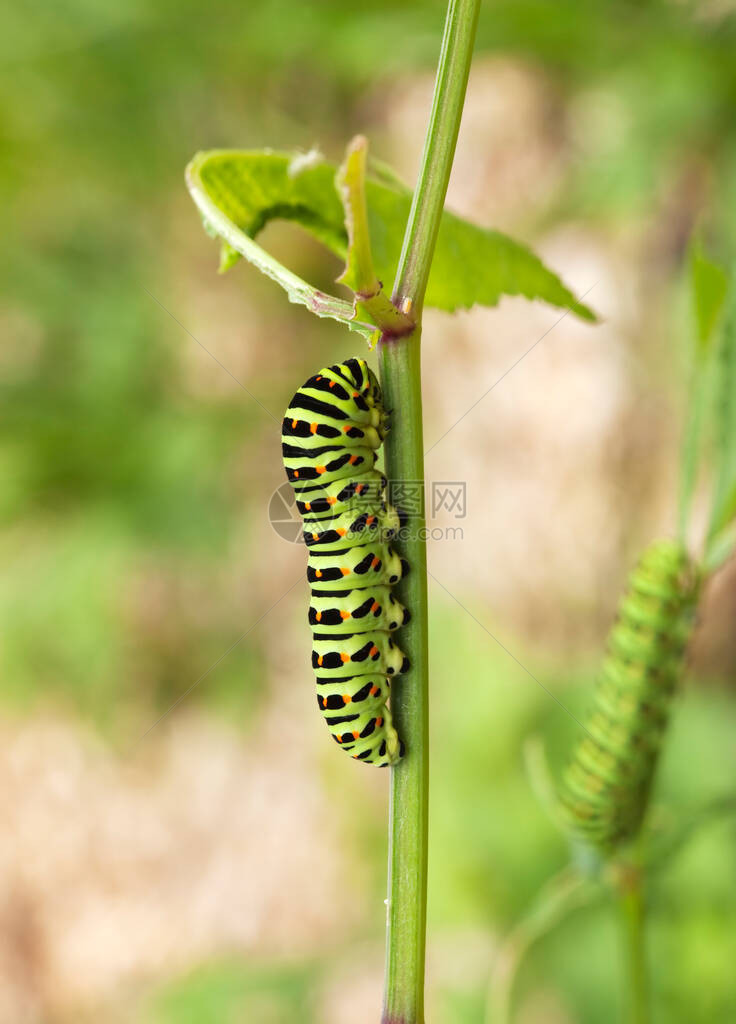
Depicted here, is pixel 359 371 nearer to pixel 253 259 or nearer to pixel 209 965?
pixel 253 259

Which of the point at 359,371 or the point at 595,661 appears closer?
the point at 359,371

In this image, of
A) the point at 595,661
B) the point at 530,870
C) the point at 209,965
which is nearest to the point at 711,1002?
the point at 530,870

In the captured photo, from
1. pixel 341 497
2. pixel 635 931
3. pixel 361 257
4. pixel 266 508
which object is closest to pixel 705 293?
pixel 341 497

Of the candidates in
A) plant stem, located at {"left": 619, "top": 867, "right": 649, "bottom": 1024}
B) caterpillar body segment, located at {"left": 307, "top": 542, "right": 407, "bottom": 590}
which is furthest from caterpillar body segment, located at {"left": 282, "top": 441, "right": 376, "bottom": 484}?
plant stem, located at {"left": 619, "top": 867, "right": 649, "bottom": 1024}

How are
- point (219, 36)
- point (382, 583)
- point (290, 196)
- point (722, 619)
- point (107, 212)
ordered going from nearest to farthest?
point (290, 196), point (382, 583), point (722, 619), point (219, 36), point (107, 212)

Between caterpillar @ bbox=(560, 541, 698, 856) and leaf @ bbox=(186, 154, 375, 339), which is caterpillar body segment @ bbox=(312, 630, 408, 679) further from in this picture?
leaf @ bbox=(186, 154, 375, 339)

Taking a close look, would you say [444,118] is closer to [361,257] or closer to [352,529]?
[361,257]

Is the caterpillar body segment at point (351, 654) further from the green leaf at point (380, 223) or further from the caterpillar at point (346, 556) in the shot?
the green leaf at point (380, 223)
